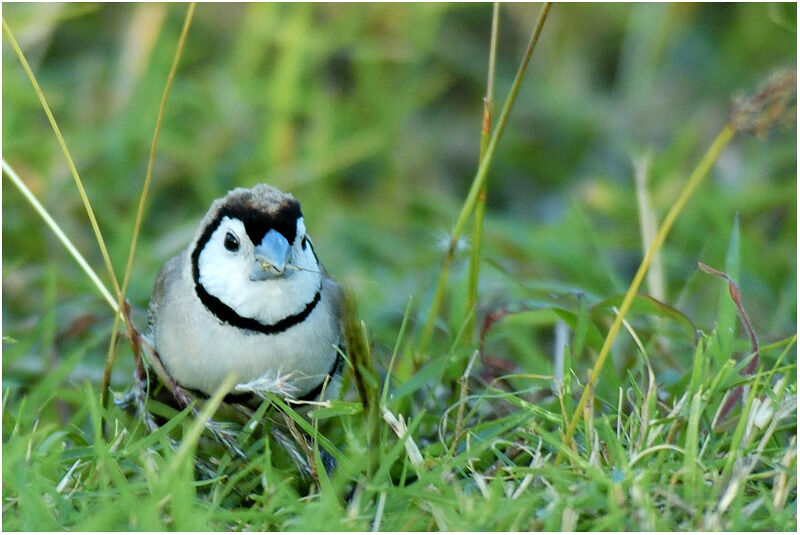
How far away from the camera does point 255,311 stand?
230cm

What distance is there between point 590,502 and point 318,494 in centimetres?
55

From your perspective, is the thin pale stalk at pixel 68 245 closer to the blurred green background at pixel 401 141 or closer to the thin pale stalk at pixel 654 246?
the blurred green background at pixel 401 141

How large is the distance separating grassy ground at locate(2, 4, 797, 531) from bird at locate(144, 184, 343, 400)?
4.5 inches

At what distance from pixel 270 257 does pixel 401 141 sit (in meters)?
2.52

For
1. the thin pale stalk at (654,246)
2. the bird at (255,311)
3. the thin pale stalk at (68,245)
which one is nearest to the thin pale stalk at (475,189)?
the bird at (255,311)

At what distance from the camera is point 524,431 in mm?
2271

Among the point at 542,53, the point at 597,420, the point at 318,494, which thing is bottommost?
the point at 318,494

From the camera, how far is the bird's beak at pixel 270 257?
2246mm

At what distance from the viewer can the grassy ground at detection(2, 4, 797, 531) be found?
2.05m

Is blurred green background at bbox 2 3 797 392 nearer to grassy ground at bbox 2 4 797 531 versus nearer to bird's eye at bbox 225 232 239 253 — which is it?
grassy ground at bbox 2 4 797 531

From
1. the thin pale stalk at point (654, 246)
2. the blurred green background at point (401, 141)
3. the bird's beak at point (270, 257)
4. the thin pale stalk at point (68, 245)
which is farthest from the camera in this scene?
the blurred green background at point (401, 141)

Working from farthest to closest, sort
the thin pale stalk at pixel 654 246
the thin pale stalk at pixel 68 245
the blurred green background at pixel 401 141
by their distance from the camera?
the blurred green background at pixel 401 141
the thin pale stalk at pixel 68 245
the thin pale stalk at pixel 654 246

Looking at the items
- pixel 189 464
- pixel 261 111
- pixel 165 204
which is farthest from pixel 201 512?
pixel 261 111

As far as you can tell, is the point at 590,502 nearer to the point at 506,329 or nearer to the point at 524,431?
the point at 524,431
